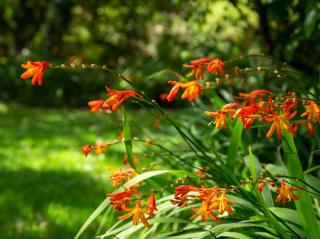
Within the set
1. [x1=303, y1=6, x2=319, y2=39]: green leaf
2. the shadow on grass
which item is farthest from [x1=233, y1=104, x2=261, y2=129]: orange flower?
the shadow on grass

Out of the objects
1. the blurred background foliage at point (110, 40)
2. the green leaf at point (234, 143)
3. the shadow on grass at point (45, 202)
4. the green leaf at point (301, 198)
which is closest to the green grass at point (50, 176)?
the shadow on grass at point (45, 202)

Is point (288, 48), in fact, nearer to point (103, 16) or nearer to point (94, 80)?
point (94, 80)

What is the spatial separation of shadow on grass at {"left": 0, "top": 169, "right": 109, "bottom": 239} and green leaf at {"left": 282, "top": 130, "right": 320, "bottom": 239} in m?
1.72

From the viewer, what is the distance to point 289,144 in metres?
1.83

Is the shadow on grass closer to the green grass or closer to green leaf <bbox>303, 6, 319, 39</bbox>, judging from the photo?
the green grass

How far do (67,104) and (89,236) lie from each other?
7466 millimetres

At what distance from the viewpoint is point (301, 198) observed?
1853mm

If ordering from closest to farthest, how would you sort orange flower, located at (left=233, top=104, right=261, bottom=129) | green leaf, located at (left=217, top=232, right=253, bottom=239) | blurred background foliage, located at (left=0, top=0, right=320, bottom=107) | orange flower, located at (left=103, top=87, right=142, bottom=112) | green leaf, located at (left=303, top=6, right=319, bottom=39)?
orange flower, located at (left=233, top=104, right=261, bottom=129) < orange flower, located at (left=103, top=87, right=142, bottom=112) < green leaf, located at (left=217, top=232, right=253, bottom=239) < green leaf, located at (left=303, top=6, right=319, bottom=39) < blurred background foliage, located at (left=0, top=0, right=320, bottom=107)

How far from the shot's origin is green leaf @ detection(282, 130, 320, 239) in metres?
1.83

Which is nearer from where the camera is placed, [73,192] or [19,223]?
[19,223]

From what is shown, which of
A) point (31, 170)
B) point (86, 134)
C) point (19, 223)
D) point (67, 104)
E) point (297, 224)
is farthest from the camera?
point (67, 104)

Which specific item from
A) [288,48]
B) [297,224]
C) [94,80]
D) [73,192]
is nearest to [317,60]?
[288,48]

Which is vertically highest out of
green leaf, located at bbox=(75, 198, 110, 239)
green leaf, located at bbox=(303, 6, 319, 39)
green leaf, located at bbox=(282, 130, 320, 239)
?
green leaf, located at bbox=(303, 6, 319, 39)

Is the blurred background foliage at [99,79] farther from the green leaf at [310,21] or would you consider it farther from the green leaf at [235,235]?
the green leaf at [235,235]
